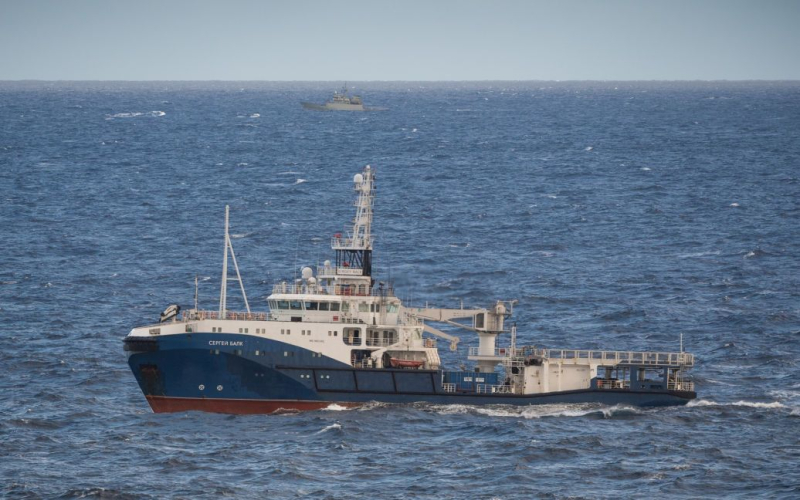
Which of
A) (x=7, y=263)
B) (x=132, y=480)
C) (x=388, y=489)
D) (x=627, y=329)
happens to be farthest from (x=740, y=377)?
(x=7, y=263)

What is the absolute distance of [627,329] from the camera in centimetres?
8844

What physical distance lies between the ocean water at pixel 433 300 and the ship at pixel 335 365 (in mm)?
Answer: 1186

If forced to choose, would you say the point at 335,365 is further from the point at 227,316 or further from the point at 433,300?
the point at 433,300

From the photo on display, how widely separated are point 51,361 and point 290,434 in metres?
21.3

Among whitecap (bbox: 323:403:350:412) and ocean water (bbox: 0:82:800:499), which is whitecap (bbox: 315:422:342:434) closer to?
ocean water (bbox: 0:82:800:499)

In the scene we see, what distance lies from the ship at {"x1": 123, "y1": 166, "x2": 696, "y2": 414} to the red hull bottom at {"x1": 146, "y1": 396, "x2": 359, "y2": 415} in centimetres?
5

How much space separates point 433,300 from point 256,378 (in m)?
28.3

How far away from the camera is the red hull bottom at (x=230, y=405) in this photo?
6862 centimetres

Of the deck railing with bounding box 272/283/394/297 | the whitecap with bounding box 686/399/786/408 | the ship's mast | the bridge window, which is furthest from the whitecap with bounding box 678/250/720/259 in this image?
the bridge window

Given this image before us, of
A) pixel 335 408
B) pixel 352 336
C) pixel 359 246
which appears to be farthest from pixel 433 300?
pixel 335 408

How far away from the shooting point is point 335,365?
225ft

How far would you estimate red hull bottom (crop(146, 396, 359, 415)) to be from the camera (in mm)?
68625

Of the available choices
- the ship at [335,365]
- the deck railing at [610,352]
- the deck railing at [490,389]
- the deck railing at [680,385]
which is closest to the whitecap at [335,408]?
the ship at [335,365]

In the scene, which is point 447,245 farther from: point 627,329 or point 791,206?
point 791,206
